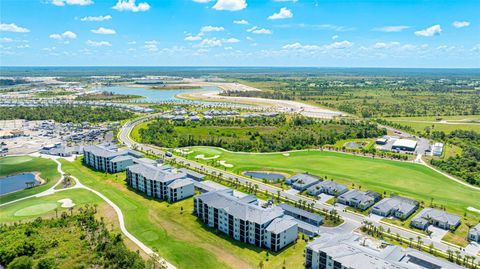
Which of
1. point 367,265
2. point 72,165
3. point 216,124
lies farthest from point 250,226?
point 216,124

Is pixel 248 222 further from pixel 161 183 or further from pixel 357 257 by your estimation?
pixel 161 183

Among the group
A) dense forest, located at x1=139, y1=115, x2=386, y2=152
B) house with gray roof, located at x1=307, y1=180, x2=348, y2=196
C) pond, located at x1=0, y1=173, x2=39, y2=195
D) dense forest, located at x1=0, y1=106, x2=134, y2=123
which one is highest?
dense forest, located at x1=0, y1=106, x2=134, y2=123

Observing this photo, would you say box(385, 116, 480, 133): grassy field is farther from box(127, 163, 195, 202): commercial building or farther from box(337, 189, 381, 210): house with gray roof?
box(127, 163, 195, 202): commercial building

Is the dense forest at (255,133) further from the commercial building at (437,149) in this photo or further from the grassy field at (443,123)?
the grassy field at (443,123)

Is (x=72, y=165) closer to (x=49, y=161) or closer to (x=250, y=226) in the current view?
(x=49, y=161)

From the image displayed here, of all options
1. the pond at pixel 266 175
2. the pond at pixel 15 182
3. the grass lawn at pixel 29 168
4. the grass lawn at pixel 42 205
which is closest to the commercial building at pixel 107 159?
the grass lawn at pixel 29 168

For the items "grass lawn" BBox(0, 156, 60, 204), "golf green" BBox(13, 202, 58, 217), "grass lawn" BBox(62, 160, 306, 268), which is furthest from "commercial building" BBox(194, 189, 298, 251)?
"grass lawn" BBox(0, 156, 60, 204)
